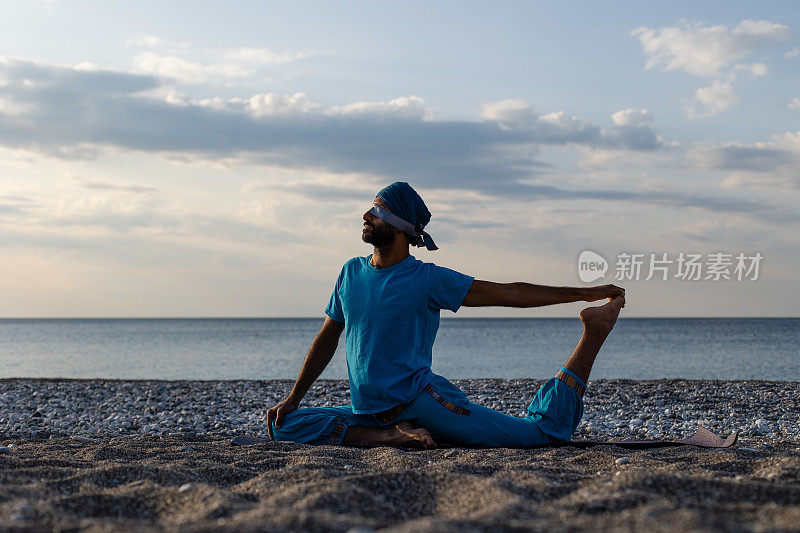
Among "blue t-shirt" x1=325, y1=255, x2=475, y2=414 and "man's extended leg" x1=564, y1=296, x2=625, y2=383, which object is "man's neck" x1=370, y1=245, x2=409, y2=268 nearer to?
"blue t-shirt" x1=325, y1=255, x2=475, y2=414

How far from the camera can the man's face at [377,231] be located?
4980 millimetres

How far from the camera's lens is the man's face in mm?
4980

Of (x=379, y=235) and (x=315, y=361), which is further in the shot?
(x=315, y=361)

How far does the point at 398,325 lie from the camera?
4906 millimetres

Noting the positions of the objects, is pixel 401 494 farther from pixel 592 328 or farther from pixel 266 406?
pixel 266 406

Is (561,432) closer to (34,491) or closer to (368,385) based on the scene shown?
(368,385)

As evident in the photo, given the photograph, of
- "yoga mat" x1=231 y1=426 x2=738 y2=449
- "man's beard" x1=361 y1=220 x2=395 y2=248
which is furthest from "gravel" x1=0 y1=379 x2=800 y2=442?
"man's beard" x1=361 y1=220 x2=395 y2=248

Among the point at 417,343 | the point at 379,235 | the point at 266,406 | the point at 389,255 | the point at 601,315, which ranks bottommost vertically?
the point at 266,406

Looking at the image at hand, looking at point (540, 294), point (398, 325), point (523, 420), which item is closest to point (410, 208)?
point (398, 325)

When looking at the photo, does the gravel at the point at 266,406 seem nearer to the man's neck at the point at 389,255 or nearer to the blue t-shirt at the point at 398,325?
the blue t-shirt at the point at 398,325

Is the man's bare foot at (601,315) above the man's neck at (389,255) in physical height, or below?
below

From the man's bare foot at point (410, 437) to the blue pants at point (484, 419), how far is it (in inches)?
2.1

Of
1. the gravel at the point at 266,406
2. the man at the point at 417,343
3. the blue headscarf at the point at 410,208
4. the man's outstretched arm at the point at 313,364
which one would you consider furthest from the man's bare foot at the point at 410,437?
the gravel at the point at 266,406

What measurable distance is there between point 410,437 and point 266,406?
5.52m
